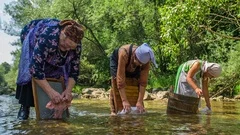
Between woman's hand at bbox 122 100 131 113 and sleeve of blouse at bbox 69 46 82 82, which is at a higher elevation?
sleeve of blouse at bbox 69 46 82 82

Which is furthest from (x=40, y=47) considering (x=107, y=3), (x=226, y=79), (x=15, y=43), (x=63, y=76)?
(x=15, y=43)

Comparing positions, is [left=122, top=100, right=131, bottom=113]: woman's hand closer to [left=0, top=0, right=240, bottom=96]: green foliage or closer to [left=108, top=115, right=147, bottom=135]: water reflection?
[left=108, top=115, right=147, bottom=135]: water reflection

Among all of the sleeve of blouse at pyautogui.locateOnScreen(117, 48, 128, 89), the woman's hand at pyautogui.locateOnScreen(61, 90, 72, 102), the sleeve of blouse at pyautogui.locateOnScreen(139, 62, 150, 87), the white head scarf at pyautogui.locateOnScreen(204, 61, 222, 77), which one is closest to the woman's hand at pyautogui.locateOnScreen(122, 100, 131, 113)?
the sleeve of blouse at pyautogui.locateOnScreen(117, 48, 128, 89)

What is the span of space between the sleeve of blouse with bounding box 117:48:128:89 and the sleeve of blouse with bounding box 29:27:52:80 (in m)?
1.39

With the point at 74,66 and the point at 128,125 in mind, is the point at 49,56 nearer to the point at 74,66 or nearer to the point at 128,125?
the point at 74,66

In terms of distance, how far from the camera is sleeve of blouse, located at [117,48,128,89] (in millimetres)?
5855

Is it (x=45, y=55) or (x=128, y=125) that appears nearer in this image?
Answer: (x=45, y=55)

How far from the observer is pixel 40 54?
477cm

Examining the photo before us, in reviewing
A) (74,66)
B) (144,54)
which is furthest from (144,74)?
(74,66)

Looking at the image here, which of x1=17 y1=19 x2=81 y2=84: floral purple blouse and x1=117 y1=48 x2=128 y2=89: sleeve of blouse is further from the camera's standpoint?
x1=117 y1=48 x2=128 y2=89: sleeve of blouse

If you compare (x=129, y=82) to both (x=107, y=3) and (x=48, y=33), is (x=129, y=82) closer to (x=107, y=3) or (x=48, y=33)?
(x=48, y=33)

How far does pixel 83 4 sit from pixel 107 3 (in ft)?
6.67

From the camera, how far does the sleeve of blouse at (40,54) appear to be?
4750 millimetres

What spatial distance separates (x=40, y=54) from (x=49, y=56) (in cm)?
21
